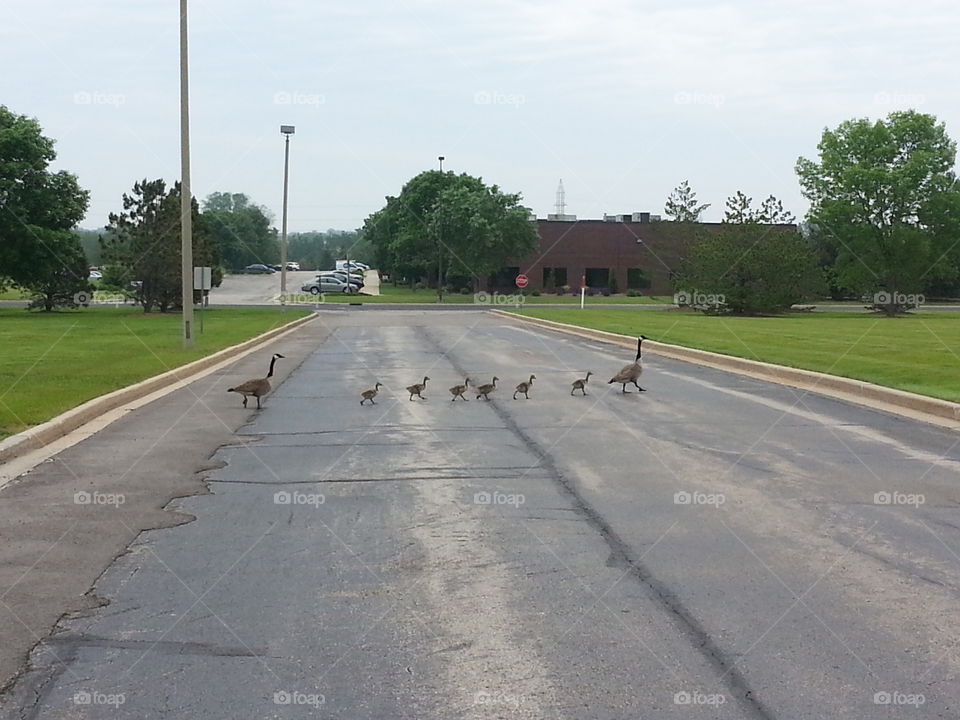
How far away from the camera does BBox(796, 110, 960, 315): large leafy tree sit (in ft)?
218

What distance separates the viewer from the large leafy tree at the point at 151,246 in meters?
50.5

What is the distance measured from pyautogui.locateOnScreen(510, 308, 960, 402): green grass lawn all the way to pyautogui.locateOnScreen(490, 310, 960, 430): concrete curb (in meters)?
0.49

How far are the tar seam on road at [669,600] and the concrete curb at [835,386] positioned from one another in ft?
23.2

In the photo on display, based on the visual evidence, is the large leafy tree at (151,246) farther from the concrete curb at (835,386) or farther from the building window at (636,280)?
the building window at (636,280)

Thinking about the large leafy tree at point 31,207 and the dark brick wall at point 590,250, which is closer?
the large leafy tree at point 31,207

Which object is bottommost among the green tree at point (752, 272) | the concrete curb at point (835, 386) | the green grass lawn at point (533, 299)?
the green grass lawn at point (533, 299)

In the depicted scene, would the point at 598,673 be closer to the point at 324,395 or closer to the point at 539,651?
the point at 539,651

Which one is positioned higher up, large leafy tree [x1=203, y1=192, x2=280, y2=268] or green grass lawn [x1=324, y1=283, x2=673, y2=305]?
large leafy tree [x1=203, y1=192, x2=280, y2=268]

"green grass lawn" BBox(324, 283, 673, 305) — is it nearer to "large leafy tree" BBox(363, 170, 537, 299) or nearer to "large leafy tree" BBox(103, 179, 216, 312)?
"large leafy tree" BBox(363, 170, 537, 299)

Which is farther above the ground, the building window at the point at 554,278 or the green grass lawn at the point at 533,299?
the building window at the point at 554,278

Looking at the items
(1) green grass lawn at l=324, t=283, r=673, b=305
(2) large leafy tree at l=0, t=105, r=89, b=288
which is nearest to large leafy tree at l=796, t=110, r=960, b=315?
(1) green grass lawn at l=324, t=283, r=673, b=305

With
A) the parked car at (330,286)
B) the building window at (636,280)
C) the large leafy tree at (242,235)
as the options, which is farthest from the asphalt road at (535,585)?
the large leafy tree at (242,235)

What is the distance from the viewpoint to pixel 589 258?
315ft

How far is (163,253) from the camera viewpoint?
50438mm
